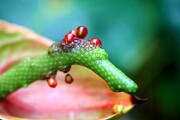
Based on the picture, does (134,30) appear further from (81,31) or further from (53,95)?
(81,31)

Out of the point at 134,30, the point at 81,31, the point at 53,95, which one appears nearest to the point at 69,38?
the point at 81,31

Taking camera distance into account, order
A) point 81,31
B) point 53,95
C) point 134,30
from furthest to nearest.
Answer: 1. point 134,30
2. point 53,95
3. point 81,31

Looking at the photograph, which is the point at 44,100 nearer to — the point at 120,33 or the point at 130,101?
the point at 130,101

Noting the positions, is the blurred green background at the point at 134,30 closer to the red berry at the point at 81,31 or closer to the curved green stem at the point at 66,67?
the curved green stem at the point at 66,67

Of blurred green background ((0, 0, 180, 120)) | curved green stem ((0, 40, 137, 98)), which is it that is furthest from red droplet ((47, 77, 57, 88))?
blurred green background ((0, 0, 180, 120))

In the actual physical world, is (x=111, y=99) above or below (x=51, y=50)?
below

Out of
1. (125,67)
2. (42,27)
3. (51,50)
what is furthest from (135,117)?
(51,50)

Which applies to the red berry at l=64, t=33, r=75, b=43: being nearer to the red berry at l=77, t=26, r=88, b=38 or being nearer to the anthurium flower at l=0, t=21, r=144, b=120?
the red berry at l=77, t=26, r=88, b=38
